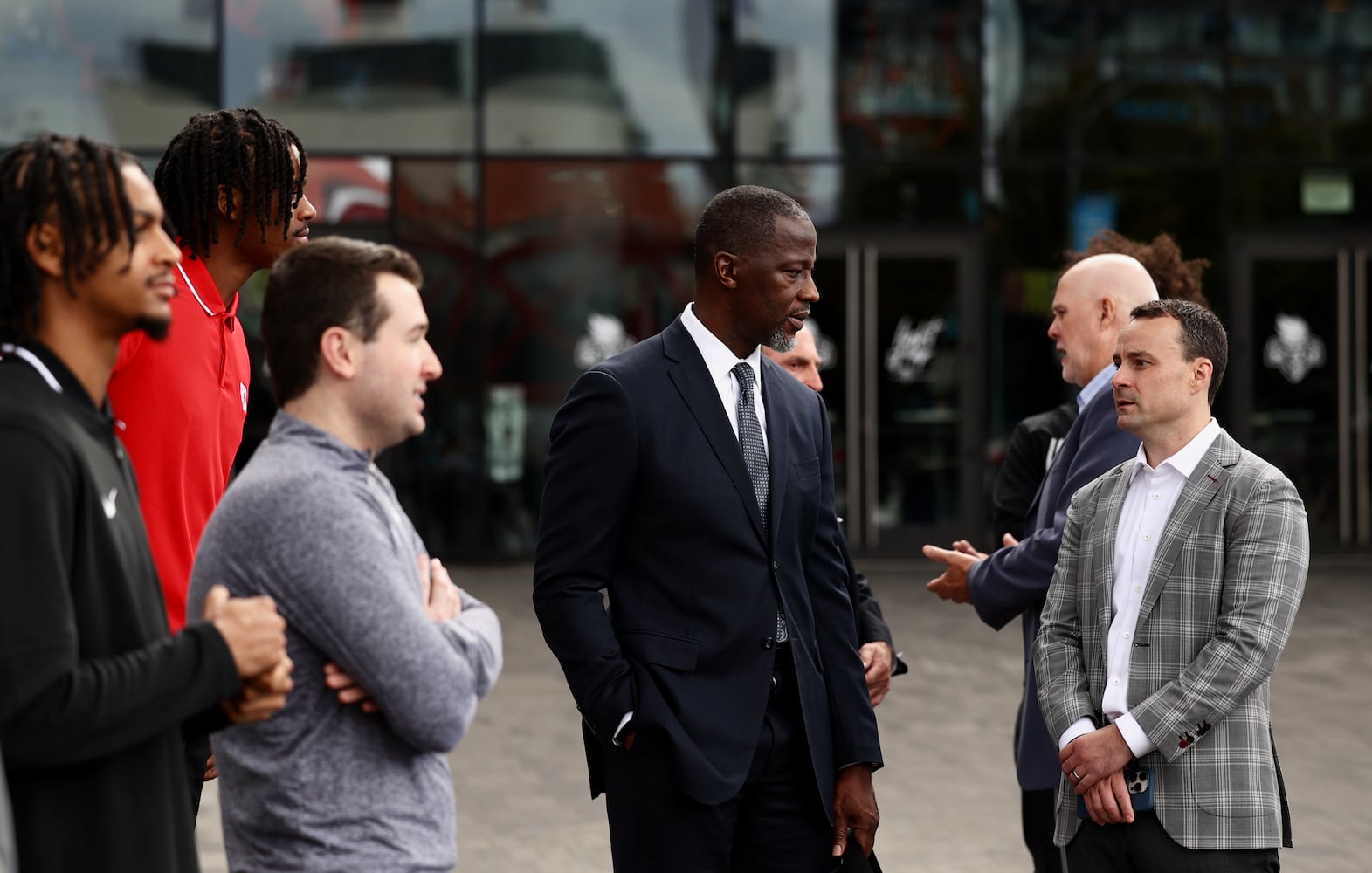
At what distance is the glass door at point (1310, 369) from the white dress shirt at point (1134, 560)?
11.9 meters

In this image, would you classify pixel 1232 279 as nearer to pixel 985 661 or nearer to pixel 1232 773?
pixel 985 661

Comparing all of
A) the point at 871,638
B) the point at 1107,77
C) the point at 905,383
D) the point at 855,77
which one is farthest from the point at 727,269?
the point at 1107,77

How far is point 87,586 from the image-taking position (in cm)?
220

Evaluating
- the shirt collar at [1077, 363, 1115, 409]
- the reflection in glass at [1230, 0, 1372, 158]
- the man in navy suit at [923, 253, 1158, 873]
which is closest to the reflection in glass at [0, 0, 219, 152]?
the reflection in glass at [1230, 0, 1372, 158]

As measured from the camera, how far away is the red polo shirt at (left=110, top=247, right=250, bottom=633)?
120 inches

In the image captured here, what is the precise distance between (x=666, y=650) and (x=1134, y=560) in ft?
3.34

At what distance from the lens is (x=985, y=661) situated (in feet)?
32.9

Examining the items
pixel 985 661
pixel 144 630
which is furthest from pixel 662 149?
pixel 144 630

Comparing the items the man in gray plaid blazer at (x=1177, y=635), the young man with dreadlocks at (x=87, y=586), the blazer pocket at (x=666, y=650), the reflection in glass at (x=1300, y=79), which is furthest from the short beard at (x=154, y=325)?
the reflection in glass at (x=1300, y=79)

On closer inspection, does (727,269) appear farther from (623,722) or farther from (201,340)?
(201,340)

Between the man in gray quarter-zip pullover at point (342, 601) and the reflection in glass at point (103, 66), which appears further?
the reflection in glass at point (103, 66)

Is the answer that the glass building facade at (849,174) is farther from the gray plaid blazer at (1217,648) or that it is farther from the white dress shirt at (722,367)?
the gray plaid blazer at (1217,648)

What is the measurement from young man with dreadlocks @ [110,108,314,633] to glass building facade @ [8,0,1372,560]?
427 inches

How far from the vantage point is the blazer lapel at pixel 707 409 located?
11.3 ft
